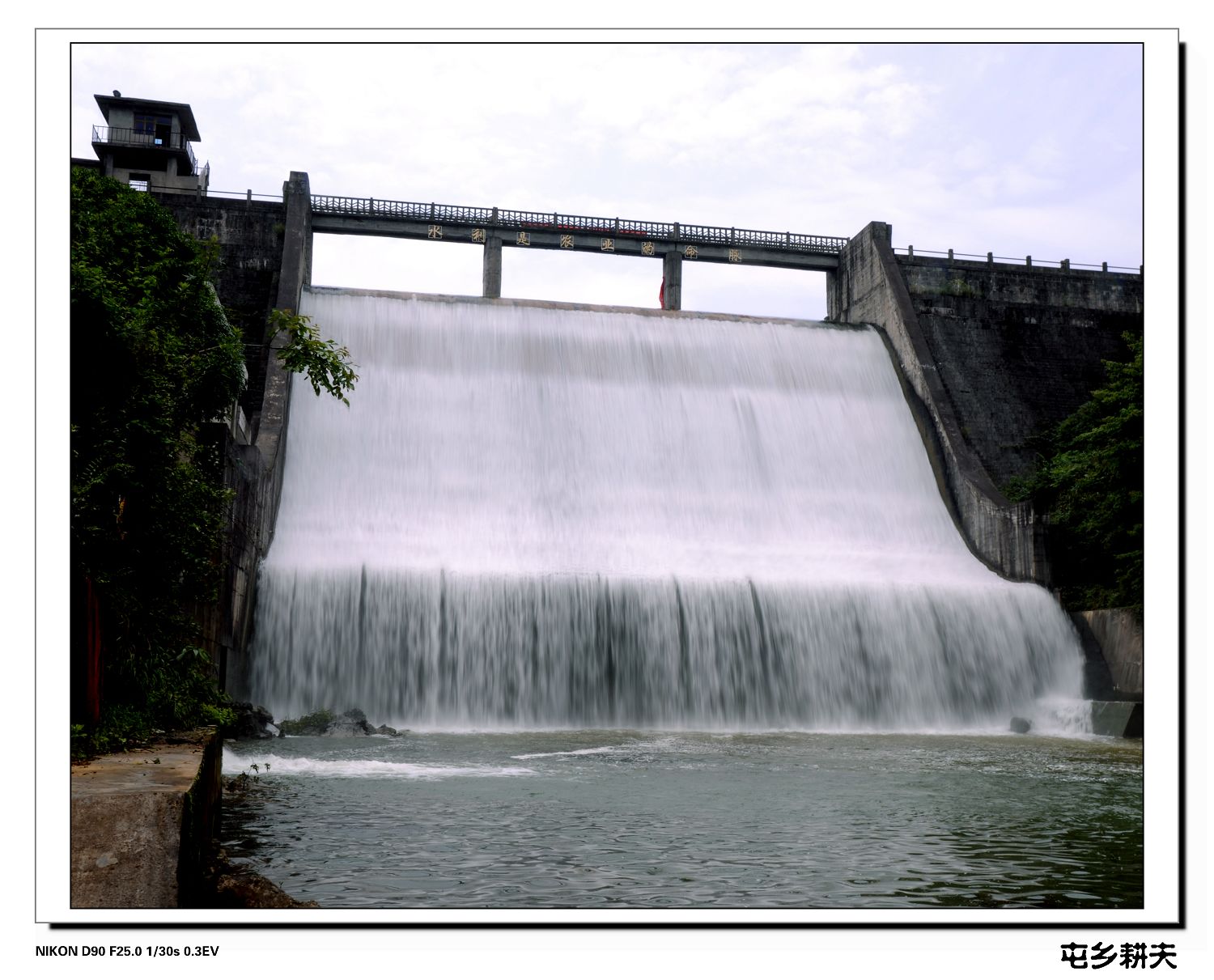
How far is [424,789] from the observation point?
9047mm

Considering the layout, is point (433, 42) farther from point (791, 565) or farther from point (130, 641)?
point (791, 565)

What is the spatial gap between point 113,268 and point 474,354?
11823mm

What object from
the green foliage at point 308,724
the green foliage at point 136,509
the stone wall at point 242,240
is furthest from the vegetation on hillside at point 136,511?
the stone wall at point 242,240

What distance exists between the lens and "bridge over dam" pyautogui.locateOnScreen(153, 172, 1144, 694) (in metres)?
25.5

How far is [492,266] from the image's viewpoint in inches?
1142

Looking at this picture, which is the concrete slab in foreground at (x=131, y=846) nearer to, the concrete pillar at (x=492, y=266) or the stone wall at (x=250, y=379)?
the stone wall at (x=250, y=379)

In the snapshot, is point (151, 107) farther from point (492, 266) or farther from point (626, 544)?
point (626, 544)

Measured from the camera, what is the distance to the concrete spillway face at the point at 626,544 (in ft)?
54.3

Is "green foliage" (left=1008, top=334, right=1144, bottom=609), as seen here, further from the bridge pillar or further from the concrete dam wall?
the bridge pillar

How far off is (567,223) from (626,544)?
12153mm

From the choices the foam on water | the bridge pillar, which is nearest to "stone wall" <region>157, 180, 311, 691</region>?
the foam on water

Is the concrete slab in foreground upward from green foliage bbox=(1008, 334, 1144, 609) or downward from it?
downward

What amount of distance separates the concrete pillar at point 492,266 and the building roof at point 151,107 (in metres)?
25.6

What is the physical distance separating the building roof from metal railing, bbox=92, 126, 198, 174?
511 millimetres
